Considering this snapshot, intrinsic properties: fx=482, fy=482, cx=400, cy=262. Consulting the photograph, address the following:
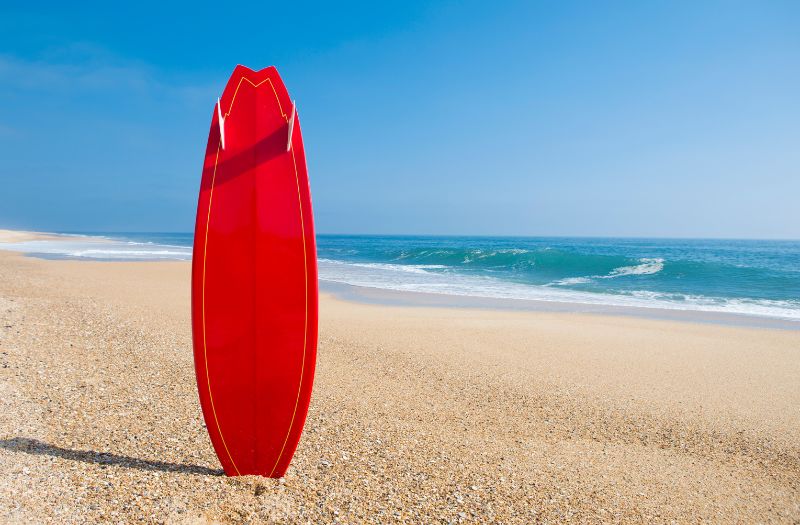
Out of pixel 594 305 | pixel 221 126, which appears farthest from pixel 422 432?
pixel 594 305

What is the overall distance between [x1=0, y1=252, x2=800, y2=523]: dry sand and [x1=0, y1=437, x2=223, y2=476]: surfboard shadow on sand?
1 centimetres

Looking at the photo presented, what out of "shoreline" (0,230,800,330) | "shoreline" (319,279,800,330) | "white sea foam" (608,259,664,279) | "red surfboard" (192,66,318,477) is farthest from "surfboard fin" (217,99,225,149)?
"white sea foam" (608,259,664,279)

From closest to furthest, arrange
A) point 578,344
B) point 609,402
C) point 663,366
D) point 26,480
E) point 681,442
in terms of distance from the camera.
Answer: point 26,480 → point 681,442 → point 609,402 → point 663,366 → point 578,344

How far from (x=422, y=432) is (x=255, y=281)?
1787mm

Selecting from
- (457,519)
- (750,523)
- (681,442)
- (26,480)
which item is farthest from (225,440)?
(681,442)

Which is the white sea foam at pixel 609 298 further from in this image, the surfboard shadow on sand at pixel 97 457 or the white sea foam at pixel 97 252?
the white sea foam at pixel 97 252

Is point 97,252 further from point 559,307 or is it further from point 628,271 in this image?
point 628,271

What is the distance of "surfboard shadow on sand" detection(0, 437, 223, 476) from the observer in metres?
2.69

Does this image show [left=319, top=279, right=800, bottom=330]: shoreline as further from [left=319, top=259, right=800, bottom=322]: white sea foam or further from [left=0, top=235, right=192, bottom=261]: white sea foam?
[left=0, top=235, right=192, bottom=261]: white sea foam

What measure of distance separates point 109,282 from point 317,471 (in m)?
11.7

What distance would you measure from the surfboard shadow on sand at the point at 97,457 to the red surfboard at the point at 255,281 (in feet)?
0.63

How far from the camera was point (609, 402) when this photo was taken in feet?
15.2

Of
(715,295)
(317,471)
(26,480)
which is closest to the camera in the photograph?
(26,480)

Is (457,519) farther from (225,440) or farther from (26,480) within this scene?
(26,480)
